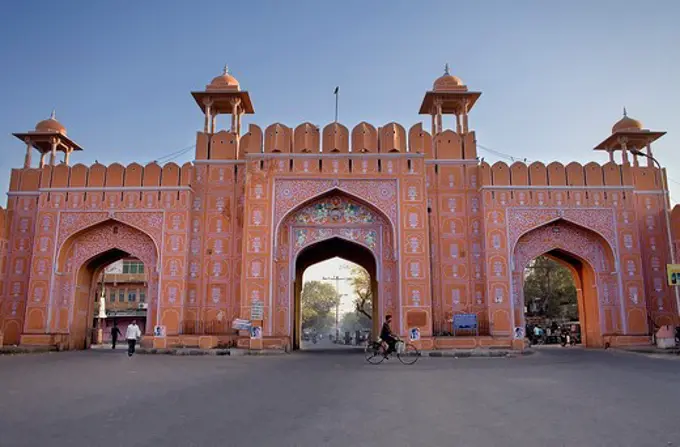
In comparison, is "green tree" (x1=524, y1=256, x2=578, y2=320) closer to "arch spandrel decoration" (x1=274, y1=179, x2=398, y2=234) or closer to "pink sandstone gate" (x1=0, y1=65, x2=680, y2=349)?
"pink sandstone gate" (x1=0, y1=65, x2=680, y2=349)

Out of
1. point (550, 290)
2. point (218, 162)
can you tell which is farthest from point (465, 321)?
point (550, 290)

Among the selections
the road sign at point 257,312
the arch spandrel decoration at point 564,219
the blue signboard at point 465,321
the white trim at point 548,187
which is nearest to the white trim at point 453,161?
the white trim at point 548,187

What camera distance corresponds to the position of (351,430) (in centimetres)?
537

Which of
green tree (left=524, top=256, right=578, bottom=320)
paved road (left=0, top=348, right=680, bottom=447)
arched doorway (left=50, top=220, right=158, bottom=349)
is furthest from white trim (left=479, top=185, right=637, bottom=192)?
green tree (left=524, top=256, right=578, bottom=320)

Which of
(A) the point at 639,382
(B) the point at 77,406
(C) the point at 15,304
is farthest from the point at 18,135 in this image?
(A) the point at 639,382

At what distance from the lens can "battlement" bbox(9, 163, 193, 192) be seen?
68.6ft

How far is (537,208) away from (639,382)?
12137 millimetres

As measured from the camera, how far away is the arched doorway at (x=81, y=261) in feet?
67.5

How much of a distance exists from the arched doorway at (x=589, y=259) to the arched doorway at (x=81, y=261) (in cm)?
1339

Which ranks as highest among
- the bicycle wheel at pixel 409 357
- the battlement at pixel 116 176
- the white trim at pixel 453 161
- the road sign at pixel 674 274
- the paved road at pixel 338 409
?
the white trim at pixel 453 161

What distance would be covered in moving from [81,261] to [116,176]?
135 inches

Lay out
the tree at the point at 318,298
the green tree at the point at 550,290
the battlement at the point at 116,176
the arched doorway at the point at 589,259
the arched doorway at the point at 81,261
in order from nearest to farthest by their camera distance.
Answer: the arched doorway at the point at 81,261, the arched doorway at the point at 589,259, the battlement at the point at 116,176, the green tree at the point at 550,290, the tree at the point at 318,298

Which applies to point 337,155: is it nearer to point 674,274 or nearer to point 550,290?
point 674,274

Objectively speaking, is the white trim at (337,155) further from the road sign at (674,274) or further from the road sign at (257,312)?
the road sign at (674,274)
